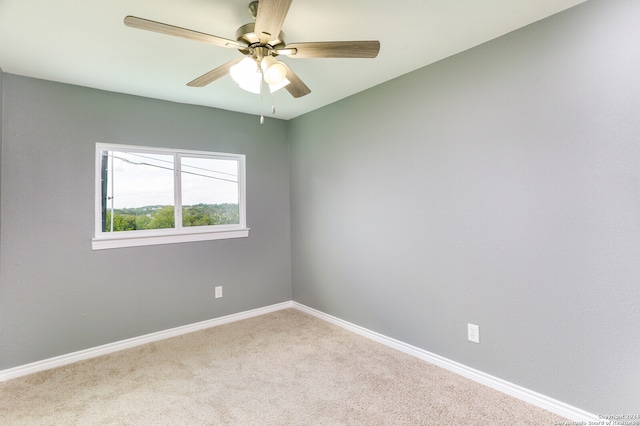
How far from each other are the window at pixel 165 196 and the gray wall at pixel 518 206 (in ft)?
4.79

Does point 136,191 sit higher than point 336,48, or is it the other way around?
point 336,48

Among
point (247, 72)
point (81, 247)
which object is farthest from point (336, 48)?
point (81, 247)

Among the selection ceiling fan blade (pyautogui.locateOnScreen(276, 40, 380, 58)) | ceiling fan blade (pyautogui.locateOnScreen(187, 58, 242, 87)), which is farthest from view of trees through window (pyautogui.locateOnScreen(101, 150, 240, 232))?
ceiling fan blade (pyautogui.locateOnScreen(276, 40, 380, 58))

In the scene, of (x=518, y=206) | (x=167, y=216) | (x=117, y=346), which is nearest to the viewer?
(x=518, y=206)

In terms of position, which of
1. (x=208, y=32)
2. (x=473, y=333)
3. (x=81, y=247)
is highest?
(x=208, y=32)

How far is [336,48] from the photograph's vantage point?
5.25ft

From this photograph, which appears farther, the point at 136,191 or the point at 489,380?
the point at 136,191

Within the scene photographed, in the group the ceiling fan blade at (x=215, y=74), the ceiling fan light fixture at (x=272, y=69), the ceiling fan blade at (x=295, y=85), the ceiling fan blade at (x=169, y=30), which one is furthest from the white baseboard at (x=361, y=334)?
the ceiling fan blade at (x=169, y=30)

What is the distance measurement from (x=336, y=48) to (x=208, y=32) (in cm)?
86

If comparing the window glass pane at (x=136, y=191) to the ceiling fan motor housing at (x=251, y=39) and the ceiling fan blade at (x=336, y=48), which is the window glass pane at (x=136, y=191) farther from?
the ceiling fan blade at (x=336, y=48)

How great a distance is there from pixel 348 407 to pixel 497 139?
1968 mm

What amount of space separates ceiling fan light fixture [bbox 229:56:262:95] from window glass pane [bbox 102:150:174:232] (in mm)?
1884

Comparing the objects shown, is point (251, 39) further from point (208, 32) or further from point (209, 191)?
point (209, 191)

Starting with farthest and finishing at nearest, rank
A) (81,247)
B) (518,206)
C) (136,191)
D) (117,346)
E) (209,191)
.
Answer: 1. (209,191)
2. (136,191)
3. (117,346)
4. (81,247)
5. (518,206)
